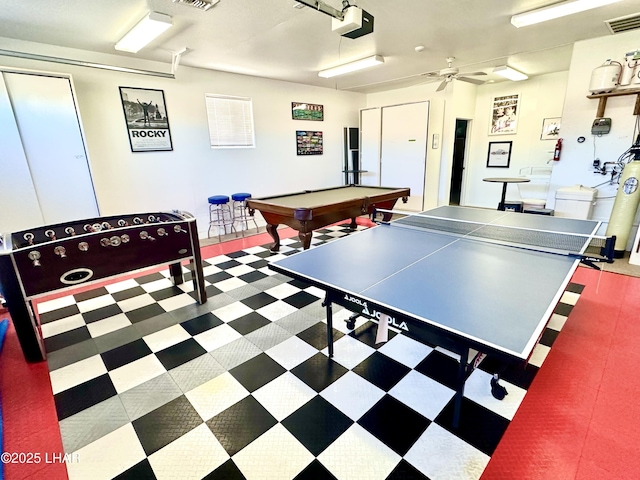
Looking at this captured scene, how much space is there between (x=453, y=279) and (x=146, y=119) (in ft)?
16.0

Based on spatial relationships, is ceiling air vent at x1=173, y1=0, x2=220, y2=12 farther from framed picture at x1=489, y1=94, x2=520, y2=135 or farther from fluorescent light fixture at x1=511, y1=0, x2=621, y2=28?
framed picture at x1=489, y1=94, x2=520, y2=135

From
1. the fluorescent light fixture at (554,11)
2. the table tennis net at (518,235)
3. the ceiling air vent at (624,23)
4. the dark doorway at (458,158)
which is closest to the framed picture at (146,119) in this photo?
the table tennis net at (518,235)

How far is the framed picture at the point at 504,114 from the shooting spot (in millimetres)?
6676

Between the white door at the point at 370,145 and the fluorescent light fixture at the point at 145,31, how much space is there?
5.16m

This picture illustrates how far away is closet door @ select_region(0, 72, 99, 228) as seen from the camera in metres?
3.32

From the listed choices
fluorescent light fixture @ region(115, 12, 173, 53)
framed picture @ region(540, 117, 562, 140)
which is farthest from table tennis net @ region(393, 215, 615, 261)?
framed picture @ region(540, 117, 562, 140)

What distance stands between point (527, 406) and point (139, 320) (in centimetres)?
300

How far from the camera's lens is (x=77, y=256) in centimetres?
226

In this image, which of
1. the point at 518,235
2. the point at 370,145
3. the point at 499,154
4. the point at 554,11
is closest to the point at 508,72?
the point at 499,154

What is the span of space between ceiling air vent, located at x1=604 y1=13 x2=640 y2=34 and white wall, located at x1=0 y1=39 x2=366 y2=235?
4765mm

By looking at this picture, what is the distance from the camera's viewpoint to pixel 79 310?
2900 millimetres

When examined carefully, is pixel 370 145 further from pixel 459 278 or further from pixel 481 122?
pixel 459 278

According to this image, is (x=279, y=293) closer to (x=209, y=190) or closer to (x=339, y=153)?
(x=209, y=190)

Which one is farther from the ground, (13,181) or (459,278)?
(13,181)
